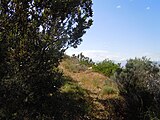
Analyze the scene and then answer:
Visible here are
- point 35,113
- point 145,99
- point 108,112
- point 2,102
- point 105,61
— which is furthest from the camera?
point 105,61

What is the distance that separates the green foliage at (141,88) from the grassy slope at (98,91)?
0.40 meters

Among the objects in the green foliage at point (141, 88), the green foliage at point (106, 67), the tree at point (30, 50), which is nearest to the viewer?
the tree at point (30, 50)

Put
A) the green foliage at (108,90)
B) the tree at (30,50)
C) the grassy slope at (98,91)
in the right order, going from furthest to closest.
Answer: the green foliage at (108,90)
the grassy slope at (98,91)
the tree at (30,50)

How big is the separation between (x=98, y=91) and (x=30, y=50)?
5.23 metres

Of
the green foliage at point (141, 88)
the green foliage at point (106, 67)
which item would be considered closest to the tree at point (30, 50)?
the green foliage at point (141, 88)

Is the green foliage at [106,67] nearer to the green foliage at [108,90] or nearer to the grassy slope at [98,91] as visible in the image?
the grassy slope at [98,91]

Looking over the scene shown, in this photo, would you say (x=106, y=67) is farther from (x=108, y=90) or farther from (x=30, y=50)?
(x=30, y=50)

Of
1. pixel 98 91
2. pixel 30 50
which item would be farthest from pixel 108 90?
pixel 30 50

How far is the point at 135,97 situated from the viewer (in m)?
11.3

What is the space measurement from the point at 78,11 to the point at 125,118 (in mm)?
4068

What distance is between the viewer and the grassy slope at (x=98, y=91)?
421 inches

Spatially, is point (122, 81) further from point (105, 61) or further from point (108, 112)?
point (105, 61)

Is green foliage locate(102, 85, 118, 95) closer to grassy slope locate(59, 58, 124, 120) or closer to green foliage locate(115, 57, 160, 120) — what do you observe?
grassy slope locate(59, 58, 124, 120)

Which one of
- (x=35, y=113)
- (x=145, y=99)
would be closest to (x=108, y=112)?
(x=145, y=99)
